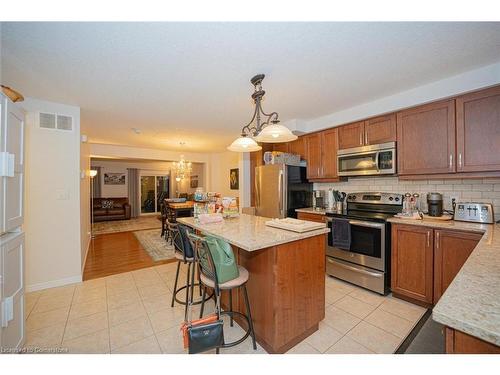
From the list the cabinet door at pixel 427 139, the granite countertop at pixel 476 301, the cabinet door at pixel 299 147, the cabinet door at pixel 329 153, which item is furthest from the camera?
the cabinet door at pixel 299 147

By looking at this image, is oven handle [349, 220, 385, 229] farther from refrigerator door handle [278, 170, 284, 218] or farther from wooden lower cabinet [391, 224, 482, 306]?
refrigerator door handle [278, 170, 284, 218]

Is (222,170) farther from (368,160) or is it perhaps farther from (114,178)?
(368,160)

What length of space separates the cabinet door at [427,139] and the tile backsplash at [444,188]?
37 centimetres

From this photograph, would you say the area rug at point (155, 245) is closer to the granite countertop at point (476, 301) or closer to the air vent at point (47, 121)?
the air vent at point (47, 121)

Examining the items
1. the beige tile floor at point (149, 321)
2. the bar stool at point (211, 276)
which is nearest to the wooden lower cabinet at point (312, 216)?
the beige tile floor at point (149, 321)

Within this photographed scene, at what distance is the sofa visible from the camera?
7598 mm

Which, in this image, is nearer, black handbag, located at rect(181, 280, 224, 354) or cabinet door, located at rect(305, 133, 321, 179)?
black handbag, located at rect(181, 280, 224, 354)

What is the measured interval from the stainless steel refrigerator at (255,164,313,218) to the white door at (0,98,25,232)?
292cm

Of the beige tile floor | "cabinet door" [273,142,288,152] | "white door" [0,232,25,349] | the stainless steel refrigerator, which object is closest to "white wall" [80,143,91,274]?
the beige tile floor

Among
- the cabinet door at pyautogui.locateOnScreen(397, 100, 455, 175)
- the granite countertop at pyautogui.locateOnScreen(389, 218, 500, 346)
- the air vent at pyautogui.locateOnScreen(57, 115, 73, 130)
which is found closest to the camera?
the granite countertop at pyautogui.locateOnScreen(389, 218, 500, 346)

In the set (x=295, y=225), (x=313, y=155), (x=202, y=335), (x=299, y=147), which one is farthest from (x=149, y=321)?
(x=299, y=147)

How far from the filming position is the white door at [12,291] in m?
1.33

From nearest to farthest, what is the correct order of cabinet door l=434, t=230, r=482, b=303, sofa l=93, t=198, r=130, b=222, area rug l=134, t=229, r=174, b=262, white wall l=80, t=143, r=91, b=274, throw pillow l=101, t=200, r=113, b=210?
cabinet door l=434, t=230, r=482, b=303, white wall l=80, t=143, r=91, b=274, area rug l=134, t=229, r=174, b=262, sofa l=93, t=198, r=130, b=222, throw pillow l=101, t=200, r=113, b=210
